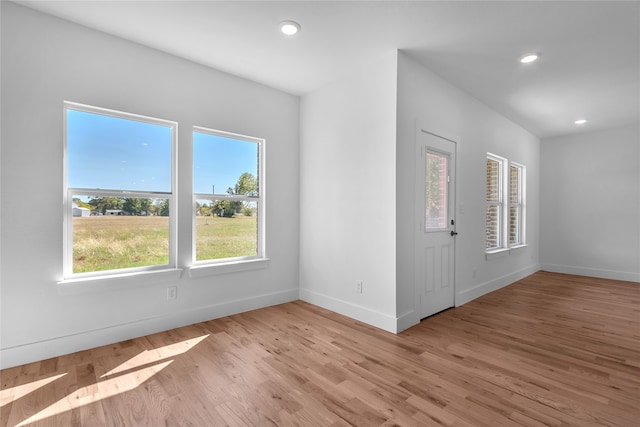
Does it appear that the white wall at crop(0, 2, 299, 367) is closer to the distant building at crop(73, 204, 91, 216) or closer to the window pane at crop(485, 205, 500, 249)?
the distant building at crop(73, 204, 91, 216)

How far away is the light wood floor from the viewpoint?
71.1 inches

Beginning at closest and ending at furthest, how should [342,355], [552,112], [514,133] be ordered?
[342,355], [552,112], [514,133]

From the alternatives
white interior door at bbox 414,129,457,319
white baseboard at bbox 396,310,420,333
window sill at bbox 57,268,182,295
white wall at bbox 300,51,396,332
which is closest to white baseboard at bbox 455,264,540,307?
white interior door at bbox 414,129,457,319

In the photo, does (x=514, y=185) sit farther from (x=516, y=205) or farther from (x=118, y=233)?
(x=118, y=233)

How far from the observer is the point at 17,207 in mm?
2363

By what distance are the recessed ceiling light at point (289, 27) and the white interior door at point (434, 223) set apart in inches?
65.1

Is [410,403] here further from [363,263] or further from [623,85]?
[623,85]

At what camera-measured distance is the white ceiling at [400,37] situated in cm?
240

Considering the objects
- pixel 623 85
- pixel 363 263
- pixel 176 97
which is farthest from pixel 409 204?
pixel 623 85

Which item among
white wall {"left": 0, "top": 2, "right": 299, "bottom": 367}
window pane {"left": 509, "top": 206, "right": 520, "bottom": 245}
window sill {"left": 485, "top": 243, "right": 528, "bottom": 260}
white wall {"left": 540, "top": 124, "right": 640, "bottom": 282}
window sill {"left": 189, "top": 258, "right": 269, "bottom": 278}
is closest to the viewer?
white wall {"left": 0, "top": 2, "right": 299, "bottom": 367}

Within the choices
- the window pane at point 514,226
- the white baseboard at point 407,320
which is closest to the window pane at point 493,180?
the window pane at point 514,226

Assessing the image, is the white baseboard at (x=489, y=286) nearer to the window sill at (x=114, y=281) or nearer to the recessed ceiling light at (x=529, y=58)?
the recessed ceiling light at (x=529, y=58)

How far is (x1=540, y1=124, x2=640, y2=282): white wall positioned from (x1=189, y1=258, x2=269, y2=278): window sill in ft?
20.6

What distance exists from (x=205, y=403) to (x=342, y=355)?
113cm
